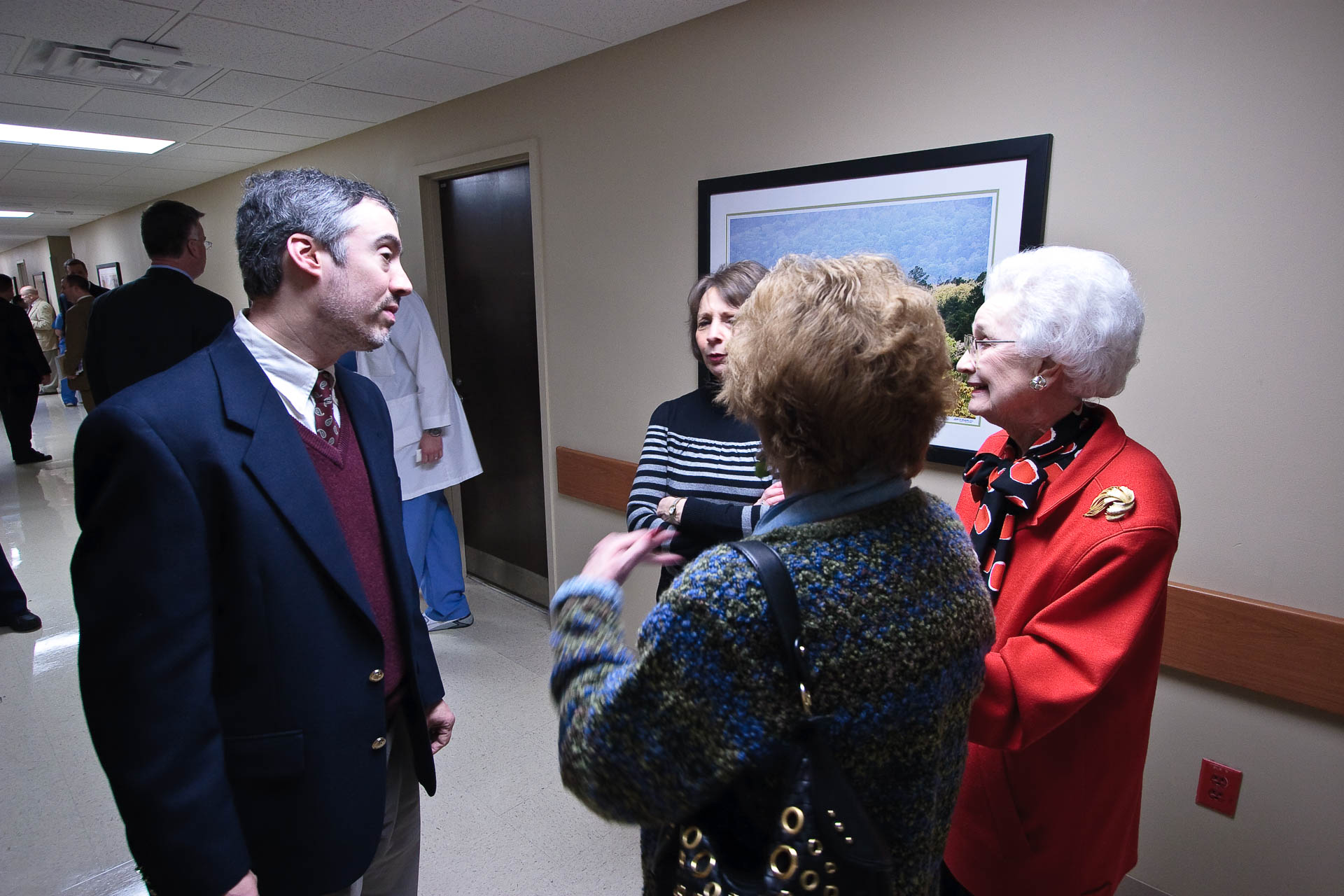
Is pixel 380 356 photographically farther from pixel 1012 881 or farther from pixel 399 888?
pixel 1012 881

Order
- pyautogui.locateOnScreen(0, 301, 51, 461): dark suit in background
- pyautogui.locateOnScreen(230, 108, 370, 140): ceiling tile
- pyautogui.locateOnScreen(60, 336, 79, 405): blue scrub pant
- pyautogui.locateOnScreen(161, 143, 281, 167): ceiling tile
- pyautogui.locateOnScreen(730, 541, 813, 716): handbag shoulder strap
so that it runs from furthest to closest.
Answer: pyautogui.locateOnScreen(60, 336, 79, 405): blue scrub pant < pyautogui.locateOnScreen(0, 301, 51, 461): dark suit in background < pyautogui.locateOnScreen(161, 143, 281, 167): ceiling tile < pyautogui.locateOnScreen(230, 108, 370, 140): ceiling tile < pyautogui.locateOnScreen(730, 541, 813, 716): handbag shoulder strap

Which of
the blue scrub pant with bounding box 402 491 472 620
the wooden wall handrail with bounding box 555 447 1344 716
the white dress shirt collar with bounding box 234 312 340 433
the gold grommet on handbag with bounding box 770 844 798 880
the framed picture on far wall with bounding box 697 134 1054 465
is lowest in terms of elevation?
the blue scrub pant with bounding box 402 491 472 620

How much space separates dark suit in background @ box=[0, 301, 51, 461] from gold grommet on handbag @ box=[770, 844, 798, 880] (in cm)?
845

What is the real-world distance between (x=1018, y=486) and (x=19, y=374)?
8.60 m

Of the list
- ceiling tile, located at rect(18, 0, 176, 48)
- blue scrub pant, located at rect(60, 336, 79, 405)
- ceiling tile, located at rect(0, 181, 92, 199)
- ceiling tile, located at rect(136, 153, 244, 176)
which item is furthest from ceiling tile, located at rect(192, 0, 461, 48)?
blue scrub pant, located at rect(60, 336, 79, 405)

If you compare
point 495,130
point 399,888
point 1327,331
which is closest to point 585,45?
point 495,130

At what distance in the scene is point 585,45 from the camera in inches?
112

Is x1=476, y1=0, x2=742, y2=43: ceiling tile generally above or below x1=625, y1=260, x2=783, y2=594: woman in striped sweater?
above

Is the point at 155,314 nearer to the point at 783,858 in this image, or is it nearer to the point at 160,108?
the point at 160,108

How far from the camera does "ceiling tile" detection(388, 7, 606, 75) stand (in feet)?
8.43

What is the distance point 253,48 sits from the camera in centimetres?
285

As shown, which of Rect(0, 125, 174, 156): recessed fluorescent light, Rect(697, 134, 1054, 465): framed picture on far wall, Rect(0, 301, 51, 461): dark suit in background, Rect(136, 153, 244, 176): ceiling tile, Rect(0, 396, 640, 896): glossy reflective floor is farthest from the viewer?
Rect(0, 301, 51, 461): dark suit in background

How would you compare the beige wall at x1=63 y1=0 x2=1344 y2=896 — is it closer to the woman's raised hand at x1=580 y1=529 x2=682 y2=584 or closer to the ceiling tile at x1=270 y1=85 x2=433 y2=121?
the woman's raised hand at x1=580 y1=529 x2=682 y2=584

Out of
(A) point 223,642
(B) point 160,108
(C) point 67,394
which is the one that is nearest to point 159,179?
(B) point 160,108
